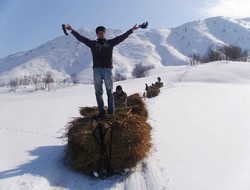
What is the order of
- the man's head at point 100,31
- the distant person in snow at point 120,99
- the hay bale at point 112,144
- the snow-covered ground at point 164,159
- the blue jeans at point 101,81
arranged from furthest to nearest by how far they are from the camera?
1. the distant person in snow at point 120,99
2. the blue jeans at point 101,81
3. the man's head at point 100,31
4. the hay bale at point 112,144
5. the snow-covered ground at point 164,159

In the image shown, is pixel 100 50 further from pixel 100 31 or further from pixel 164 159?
pixel 164 159

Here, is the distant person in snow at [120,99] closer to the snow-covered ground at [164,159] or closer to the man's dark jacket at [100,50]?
the snow-covered ground at [164,159]

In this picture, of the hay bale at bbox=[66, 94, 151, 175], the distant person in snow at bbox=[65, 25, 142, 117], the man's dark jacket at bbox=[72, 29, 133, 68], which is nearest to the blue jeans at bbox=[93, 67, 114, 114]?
the distant person in snow at bbox=[65, 25, 142, 117]

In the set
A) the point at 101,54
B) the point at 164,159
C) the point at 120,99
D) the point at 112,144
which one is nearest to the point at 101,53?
the point at 101,54

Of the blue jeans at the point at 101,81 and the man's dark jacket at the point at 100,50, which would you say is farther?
the blue jeans at the point at 101,81

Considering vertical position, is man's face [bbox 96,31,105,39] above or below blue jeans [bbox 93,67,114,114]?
above

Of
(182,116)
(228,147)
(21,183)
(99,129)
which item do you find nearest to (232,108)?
(182,116)

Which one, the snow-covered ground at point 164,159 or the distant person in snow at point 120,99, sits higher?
the distant person in snow at point 120,99

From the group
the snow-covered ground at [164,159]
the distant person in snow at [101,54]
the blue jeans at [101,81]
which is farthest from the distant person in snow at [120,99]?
the distant person in snow at [101,54]

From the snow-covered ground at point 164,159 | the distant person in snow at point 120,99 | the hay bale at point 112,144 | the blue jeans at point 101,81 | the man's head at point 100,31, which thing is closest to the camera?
the snow-covered ground at point 164,159

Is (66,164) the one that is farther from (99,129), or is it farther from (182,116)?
(182,116)

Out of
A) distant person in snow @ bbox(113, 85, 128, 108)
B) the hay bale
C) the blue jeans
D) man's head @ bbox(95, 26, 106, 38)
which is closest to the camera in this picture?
the hay bale

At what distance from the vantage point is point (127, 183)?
6453mm

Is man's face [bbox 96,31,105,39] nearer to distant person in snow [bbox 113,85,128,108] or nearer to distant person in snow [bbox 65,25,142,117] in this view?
distant person in snow [bbox 65,25,142,117]
